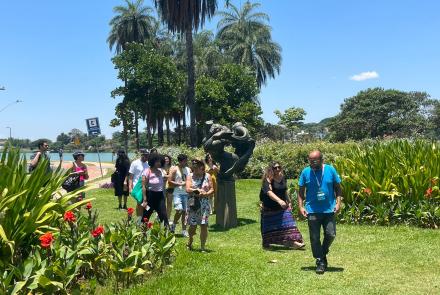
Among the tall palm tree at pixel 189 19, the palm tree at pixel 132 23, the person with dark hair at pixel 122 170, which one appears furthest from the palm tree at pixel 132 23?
the person with dark hair at pixel 122 170

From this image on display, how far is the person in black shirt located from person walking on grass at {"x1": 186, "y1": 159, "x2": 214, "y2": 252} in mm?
1102

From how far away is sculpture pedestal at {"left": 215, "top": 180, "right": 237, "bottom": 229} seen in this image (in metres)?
10.6

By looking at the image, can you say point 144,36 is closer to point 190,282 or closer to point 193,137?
point 193,137

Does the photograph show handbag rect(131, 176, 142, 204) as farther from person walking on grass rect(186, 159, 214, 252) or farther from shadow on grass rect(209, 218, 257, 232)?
person walking on grass rect(186, 159, 214, 252)

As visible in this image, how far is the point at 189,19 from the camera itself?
2798 centimetres

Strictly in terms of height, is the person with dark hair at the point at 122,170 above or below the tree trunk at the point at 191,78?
below

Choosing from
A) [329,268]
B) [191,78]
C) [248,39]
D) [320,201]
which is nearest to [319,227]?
[320,201]

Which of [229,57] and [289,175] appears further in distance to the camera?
[229,57]

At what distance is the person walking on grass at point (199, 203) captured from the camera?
7746mm

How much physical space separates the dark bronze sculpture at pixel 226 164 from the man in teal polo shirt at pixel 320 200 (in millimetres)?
4024

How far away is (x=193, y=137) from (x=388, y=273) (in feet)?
73.8

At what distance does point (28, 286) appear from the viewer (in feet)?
14.9

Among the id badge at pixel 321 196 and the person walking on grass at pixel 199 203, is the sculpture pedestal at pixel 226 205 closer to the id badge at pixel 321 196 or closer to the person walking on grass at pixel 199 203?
the person walking on grass at pixel 199 203

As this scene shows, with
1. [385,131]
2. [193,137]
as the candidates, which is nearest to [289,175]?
[193,137]
